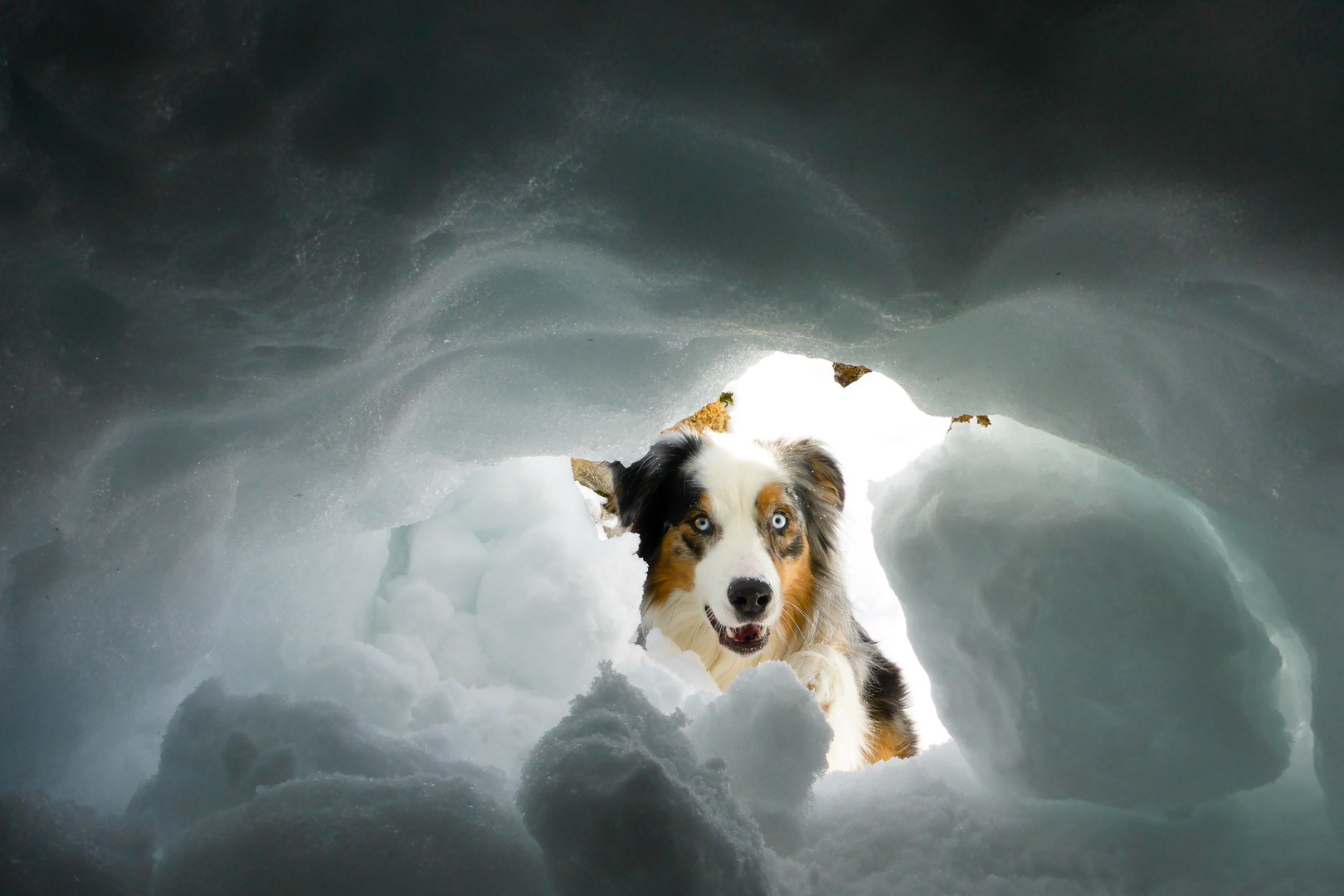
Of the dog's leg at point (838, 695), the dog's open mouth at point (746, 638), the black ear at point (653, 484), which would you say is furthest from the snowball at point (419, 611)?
the dog's leg at point (838, 695)

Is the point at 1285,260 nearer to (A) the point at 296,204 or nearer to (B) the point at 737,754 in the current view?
(B) the point at 737,754

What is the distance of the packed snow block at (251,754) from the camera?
1.18 metres

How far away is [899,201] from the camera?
1.07m

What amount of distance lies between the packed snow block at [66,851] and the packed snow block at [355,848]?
53mm

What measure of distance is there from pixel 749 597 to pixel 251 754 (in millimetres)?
1938

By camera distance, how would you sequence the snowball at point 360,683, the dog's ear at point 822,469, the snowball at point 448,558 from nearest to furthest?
1. the snowball at point 360,683
2. the snowball at point 448,558
3. the dog's ear at point 822,469

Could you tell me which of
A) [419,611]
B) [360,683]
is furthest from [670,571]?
[360,683]

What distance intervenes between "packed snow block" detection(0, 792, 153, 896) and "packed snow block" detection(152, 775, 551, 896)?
5 centimetres

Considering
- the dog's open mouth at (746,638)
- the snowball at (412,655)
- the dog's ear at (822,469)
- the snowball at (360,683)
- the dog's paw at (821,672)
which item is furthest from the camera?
the dog's ear at (822,469)

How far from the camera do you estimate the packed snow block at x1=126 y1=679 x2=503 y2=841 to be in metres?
1.18

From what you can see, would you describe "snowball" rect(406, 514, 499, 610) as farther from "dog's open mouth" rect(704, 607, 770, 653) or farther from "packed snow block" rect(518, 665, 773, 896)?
"packed snow block" rect(518, 665, 773, 896)

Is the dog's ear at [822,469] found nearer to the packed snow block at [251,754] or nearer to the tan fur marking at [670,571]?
the tan fur marking at [670,571]

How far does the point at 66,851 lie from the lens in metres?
0.96

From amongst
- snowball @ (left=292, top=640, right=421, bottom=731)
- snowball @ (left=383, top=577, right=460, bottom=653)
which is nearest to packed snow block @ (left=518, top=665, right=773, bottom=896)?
snowball @ (left=292, top=640, right=421, bottom=731)
